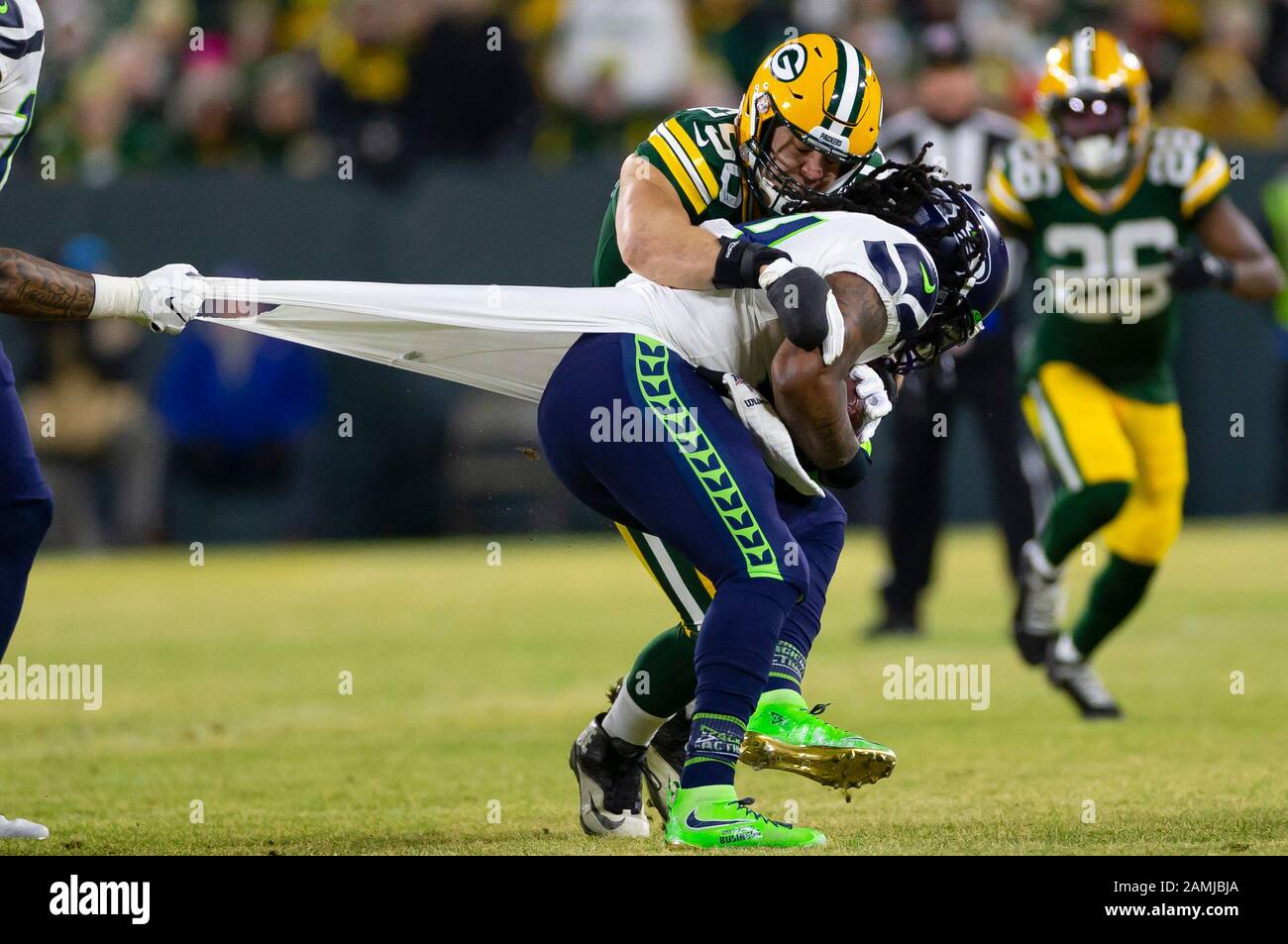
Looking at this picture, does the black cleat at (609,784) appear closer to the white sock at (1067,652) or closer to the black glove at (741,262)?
the black glove at (741,262)

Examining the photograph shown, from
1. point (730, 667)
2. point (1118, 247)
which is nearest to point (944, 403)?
point (1118, 247)

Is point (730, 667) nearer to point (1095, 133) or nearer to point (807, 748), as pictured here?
point (807, 748)

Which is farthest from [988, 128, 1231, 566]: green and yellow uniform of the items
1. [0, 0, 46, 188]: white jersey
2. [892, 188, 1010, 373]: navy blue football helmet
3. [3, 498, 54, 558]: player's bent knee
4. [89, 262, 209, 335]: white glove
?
[0, 0, 46, 188]: white jersey

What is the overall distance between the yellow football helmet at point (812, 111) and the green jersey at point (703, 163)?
0.16 feet

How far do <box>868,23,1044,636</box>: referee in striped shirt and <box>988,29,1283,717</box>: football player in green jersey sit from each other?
1.50 meters

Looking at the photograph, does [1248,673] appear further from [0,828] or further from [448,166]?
[448,166]

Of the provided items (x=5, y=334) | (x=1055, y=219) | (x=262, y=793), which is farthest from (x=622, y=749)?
(x=5, y=334)

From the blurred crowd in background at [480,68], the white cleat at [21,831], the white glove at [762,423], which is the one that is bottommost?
the white cleat at [21,831]

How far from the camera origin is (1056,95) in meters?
7.58

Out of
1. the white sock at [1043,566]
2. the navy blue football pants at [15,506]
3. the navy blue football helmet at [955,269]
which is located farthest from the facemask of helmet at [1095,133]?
the navy blue football pants at [15,506]

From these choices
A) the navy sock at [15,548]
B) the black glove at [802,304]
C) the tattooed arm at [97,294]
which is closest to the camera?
the black glove at [802,304]

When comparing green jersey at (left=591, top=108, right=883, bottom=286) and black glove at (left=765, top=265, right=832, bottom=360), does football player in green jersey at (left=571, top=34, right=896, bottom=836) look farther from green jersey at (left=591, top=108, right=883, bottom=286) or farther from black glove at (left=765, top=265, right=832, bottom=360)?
black glove at (left=765, top=265, right=832, bottom=360)

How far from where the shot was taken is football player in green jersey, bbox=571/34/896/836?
4496mm

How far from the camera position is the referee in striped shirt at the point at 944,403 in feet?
30.8
